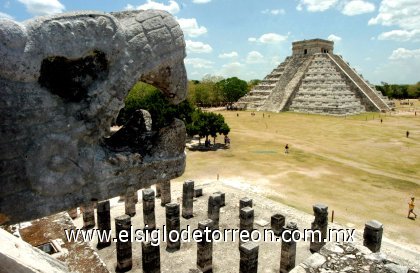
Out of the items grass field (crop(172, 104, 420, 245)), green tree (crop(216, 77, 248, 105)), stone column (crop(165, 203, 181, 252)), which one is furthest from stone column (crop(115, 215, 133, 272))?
green tree (crop(216, 77, 248, 105))

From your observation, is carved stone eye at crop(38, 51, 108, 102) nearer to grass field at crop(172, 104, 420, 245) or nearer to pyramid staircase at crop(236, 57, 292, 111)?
grass field at crop(172, 104, 420, 245)

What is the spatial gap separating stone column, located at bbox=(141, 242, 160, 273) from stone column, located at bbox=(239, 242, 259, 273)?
112 inches

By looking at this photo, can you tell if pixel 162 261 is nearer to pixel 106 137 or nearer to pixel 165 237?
pixel 165 237

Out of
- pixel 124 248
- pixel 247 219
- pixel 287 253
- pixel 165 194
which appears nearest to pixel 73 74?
pixel 124 248

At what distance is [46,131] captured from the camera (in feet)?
7.27

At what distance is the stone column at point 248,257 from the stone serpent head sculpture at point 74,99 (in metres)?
7.32

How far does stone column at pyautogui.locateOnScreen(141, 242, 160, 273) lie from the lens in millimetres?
10352

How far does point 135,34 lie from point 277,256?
1105cm

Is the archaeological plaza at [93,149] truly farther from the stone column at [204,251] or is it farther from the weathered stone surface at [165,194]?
the weathered stone surface at [165,194]

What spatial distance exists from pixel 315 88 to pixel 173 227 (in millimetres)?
50055

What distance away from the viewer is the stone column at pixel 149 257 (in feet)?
34.0

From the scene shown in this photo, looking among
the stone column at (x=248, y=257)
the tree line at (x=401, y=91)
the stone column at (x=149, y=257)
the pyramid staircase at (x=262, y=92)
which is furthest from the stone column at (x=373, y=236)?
the tree line at (x=401, y=91)

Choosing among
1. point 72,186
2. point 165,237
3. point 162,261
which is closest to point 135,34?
point 72,186

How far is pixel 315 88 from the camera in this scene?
56.8 metres
